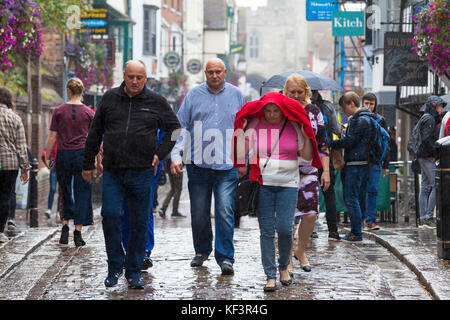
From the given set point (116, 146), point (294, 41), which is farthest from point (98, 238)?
point (294, 41)

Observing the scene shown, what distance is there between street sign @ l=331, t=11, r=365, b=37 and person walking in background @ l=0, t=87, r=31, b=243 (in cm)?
1692

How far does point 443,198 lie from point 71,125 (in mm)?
4011

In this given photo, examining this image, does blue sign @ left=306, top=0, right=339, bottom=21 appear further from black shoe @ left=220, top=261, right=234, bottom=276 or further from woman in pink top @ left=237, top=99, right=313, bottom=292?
woman in pink top @ left=237, top=99, right=313, bottom=292

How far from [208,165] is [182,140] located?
0.35 meters

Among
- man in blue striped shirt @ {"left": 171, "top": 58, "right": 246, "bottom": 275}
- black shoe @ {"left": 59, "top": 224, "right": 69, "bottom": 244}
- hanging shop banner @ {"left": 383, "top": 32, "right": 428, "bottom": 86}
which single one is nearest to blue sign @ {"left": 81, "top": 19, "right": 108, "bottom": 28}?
hanging shop banner @ {"left": 383, "top": 32, "right": 428, "bottom": 86}

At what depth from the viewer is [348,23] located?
26.4m

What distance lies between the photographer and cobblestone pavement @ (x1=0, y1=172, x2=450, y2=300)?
288 inches

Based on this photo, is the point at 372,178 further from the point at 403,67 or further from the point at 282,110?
the point at 282,110

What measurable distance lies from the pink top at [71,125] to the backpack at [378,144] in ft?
11.9

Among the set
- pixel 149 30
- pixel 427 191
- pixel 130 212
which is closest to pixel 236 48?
pixel 149 30

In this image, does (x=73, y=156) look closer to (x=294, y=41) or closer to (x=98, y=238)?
(x=98, y=238)
